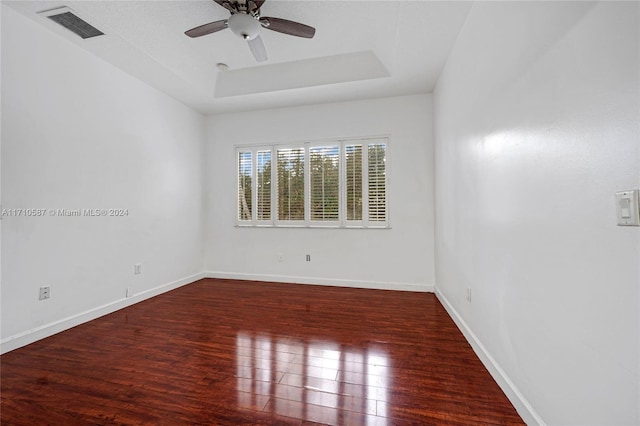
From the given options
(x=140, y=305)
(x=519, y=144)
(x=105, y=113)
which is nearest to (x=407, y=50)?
(x=519, y=144)

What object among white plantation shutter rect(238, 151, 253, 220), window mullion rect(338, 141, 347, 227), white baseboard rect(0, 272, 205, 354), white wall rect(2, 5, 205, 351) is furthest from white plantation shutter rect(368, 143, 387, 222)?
white baseboard rect(0, 272, 205, 354)

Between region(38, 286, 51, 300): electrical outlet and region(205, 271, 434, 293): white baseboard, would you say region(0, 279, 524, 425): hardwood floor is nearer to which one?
region(38, 286, 51, 300): electrical outlet

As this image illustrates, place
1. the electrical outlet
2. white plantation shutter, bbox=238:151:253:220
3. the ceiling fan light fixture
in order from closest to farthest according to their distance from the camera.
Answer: the ceiling fan light fixture → the electrical outlet → white plantation shutter, bbox=238:151:253:220

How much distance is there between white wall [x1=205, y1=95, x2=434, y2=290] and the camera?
13.2 ft

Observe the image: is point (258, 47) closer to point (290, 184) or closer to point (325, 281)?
point (290, 184)

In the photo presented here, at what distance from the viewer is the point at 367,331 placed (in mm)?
2666

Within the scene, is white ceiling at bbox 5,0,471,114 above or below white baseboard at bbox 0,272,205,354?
above

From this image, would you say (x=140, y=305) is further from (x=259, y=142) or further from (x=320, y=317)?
(x=259, y=142)

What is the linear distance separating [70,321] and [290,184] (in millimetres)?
3055

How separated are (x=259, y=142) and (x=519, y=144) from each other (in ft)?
12.5

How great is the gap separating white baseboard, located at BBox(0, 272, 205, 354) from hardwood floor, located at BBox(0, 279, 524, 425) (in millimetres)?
85

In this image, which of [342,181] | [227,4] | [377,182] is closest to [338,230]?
[342,181]

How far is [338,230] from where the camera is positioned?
4305 mm

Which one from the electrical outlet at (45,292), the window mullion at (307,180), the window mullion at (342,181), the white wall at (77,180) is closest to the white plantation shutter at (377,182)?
the window mullion at (342,181)
